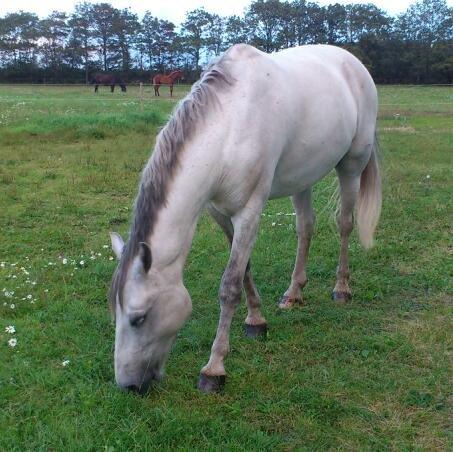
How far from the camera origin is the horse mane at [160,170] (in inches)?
114

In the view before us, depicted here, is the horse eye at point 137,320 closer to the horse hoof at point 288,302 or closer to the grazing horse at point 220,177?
the grazing horse at point 220,177

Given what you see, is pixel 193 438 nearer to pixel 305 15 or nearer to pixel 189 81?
pixel 189 81

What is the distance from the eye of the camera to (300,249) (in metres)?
4.68

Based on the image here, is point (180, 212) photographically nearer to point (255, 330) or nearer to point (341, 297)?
point (255, 330)

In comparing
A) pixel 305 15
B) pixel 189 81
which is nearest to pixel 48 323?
pixel 189 81

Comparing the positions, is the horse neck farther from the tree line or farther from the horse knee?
the tree line

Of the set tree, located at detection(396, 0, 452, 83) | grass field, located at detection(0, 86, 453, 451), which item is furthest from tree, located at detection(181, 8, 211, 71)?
grass field, located at detection(0, 86, 453, 451)

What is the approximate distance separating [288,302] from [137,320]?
1.90 meters

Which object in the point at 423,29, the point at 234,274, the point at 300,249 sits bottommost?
the point at 300,249

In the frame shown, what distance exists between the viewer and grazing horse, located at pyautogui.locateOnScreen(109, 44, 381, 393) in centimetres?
291

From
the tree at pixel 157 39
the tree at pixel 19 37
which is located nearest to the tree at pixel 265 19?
the tree at pixel 157 39

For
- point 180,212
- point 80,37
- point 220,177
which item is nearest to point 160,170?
point 180,212

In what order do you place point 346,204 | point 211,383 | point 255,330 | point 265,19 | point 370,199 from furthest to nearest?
point 265,19
point 370,199
point 346,204
point 255,330
point 211,383

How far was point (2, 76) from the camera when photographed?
1967 inches
